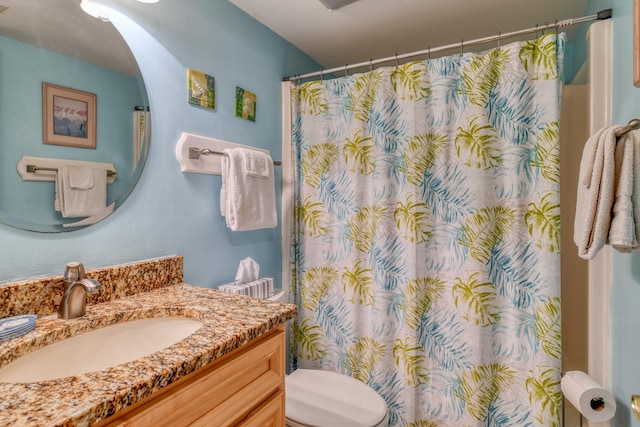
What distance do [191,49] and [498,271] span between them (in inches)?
64.7

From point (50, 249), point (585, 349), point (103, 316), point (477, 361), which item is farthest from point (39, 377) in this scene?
point (585, 349)

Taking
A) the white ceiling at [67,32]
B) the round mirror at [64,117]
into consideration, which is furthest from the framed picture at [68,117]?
the white ceiling at [67,32]

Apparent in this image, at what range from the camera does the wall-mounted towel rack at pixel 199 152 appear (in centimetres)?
129

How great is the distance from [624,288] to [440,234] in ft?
2.18

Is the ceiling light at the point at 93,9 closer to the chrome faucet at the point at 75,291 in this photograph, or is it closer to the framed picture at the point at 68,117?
the framed picture at the point at 68,117

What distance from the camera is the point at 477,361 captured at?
58.2 inches

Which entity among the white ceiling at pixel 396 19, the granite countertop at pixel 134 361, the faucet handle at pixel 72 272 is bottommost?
the granite countertop at pixel 134 361

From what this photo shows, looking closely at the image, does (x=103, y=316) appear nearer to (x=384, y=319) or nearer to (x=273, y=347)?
(x=273, y=347)

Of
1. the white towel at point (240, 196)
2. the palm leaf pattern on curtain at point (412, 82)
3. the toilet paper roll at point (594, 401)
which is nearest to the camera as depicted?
the toilet paper roll at point (594, 401)

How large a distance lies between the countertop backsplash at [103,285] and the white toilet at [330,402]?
0.57 metres

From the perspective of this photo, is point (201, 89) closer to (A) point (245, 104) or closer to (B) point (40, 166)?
(A) point (245, 104)

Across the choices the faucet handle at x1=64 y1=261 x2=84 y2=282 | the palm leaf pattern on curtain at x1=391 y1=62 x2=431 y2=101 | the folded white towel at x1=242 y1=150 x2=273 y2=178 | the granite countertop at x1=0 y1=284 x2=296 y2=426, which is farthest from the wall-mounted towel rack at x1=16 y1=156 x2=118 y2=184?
the palm leaf pattern on curtain at x1=391 y1=62 x2=431 y2=101

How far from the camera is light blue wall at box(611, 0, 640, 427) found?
1.00 meters

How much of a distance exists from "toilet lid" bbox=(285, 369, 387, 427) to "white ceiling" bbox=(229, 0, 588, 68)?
5.99ft
